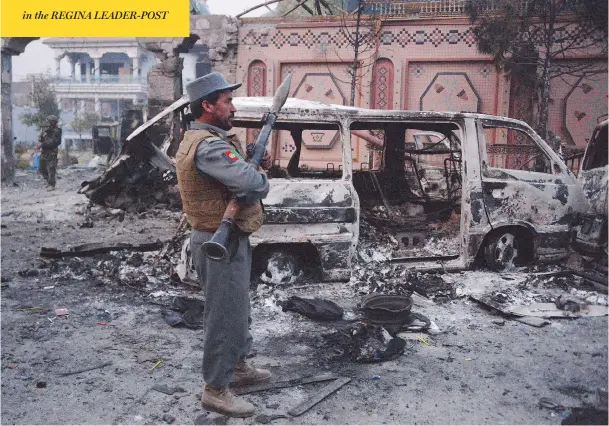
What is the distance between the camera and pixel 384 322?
4602 millimetres

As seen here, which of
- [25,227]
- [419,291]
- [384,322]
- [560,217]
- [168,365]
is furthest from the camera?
[25,227]

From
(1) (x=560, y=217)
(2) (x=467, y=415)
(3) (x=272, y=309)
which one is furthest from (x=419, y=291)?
(2) (x=467, y=415)

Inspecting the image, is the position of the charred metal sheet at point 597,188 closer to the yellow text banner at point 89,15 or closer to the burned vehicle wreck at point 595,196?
the burned vehicle wreck at point 595,196

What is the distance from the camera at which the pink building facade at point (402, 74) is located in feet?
Result: 42.3

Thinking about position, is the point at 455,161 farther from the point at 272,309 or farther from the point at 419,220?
the point at 272,309

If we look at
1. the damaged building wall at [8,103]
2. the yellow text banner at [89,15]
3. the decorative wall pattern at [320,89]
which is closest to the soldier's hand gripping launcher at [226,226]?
the yellow text banner at [89,15]

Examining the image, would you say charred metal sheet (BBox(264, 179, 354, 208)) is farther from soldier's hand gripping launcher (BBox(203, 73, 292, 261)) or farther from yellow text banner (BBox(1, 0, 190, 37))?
yellow text banner (BBox(1, 0, 190, 37))

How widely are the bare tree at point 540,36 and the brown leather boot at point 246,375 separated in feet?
31.5

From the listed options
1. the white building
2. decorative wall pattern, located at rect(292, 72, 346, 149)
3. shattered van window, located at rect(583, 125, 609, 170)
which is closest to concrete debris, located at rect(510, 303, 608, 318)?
shattered van window, located at rect(583, 125, 609, 170)

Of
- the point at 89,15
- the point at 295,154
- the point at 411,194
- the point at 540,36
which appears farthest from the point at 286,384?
the point at 540,36

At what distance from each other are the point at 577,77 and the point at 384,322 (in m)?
10.8

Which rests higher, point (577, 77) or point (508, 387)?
point (577, 77)

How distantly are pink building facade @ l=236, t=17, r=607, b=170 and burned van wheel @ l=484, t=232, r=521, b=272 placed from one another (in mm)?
7059

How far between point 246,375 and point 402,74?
11.5 meters
